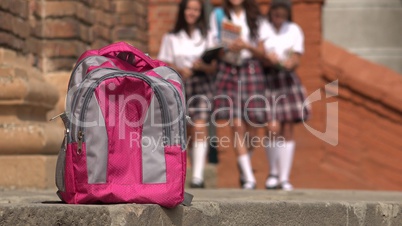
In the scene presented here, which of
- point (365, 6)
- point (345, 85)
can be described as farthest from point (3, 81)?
point (365, 6)

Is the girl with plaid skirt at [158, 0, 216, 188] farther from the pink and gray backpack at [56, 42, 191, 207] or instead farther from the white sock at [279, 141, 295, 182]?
the pink and gray backpack at [56, 42, 191, 207]

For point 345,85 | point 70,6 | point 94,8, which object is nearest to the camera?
point 70,6

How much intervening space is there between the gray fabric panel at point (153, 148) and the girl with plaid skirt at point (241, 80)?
14.7ft

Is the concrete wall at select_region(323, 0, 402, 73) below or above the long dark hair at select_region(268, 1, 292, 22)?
below

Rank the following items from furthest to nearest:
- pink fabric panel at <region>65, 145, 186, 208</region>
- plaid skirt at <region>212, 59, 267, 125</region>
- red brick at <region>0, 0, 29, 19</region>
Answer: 1. plaid skirt at <region>212, 59, 267, 125</region>
2. red brick at <region>0, 0, 29, 19</region>
3. pink fabric panel at <region>65, 145, 186, 208</region>

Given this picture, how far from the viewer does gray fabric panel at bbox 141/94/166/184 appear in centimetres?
502

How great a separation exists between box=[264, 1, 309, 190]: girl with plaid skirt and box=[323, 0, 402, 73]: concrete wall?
263 inches

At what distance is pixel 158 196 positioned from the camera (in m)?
4.98

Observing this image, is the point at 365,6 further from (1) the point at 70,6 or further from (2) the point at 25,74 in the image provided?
(2) the point at 25,74

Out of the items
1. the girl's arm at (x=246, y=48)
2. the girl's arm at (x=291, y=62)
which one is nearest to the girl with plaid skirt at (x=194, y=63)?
the girl's arm at (x=246, y=48)

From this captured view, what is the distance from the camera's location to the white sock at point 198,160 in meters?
9.74

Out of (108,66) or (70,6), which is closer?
(108,66)

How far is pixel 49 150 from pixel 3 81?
549 mm

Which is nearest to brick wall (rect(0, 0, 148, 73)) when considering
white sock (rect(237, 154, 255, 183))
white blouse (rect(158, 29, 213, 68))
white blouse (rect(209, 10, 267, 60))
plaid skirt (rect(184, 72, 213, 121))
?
white blouse (rect(158, 29, 213, 68))
